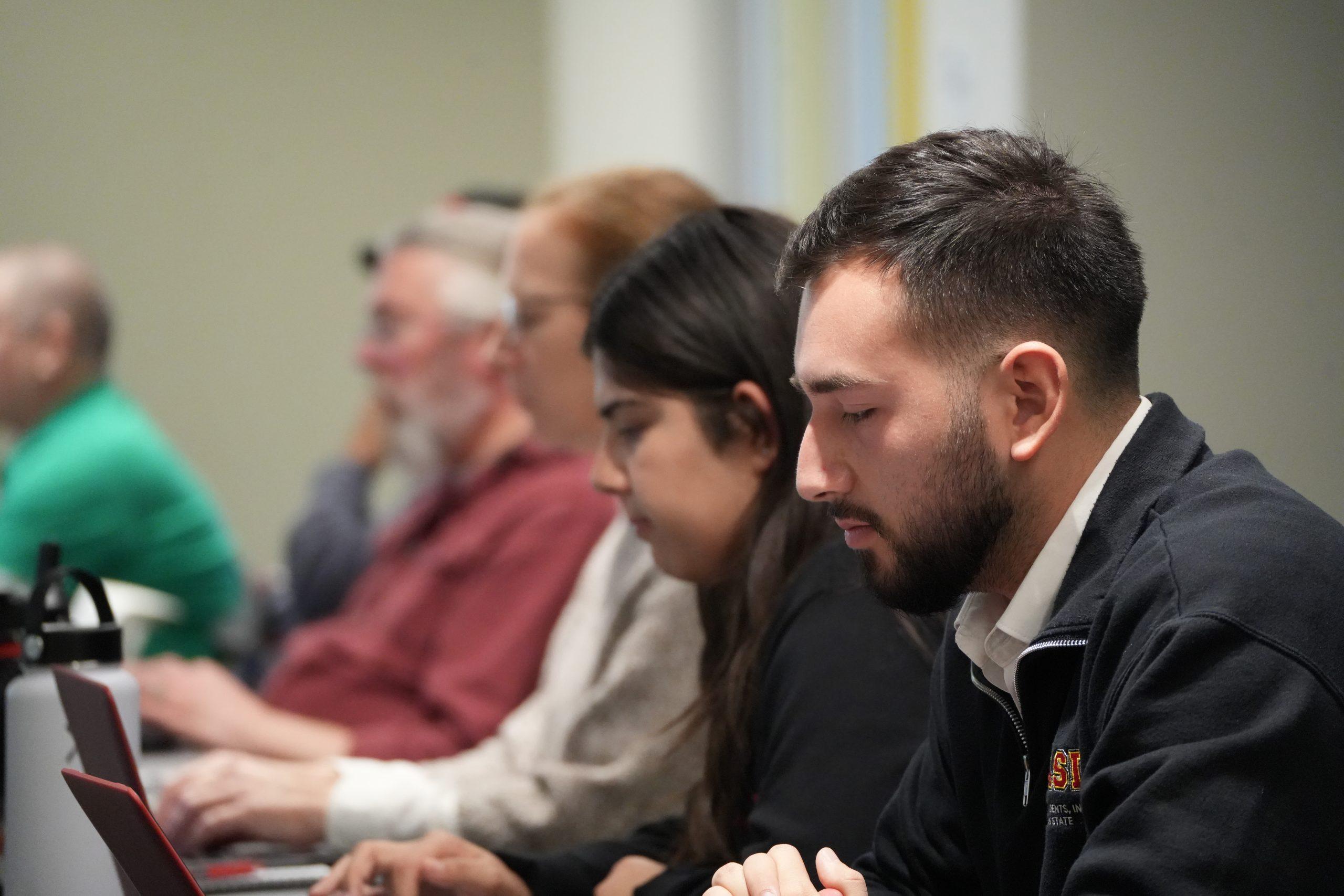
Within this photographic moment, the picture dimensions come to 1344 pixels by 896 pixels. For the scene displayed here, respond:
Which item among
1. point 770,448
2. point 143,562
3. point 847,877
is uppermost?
point 770,448

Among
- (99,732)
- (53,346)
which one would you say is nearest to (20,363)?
(53,346)

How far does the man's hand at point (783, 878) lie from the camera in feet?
2.94

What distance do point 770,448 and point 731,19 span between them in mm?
2628

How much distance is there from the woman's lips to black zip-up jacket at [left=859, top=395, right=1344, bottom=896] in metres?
0.12

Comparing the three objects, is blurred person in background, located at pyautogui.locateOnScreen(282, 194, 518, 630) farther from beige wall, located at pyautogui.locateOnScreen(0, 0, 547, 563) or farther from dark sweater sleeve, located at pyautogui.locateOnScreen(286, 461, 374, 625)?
beige wall, located at pyautogui.locateOnScreen(0, 0, 547, 563)

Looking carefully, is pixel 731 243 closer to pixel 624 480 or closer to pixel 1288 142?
pixel 624 480

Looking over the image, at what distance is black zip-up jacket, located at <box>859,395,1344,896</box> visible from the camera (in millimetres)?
699

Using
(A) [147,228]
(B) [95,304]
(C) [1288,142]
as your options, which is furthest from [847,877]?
(A) [147,228]

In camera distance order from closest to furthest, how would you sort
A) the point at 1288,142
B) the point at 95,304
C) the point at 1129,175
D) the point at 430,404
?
the point at 1288,142
the point at 1129,175
the point at 430,404
the point at 95,304

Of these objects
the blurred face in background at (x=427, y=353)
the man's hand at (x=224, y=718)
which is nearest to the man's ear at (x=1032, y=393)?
the man's hand at (x=224, y=718)

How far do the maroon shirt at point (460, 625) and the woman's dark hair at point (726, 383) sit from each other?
27.6 inches

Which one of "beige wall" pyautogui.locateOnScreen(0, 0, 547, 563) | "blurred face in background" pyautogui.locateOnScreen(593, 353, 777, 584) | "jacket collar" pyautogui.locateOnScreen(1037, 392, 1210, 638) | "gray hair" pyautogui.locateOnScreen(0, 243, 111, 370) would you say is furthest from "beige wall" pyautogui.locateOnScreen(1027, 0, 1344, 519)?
"beige wall" pyautogui.locateOnScreen(0, 0, 547, 563)

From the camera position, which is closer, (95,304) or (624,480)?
(624,480)

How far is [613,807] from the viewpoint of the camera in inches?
60.1
